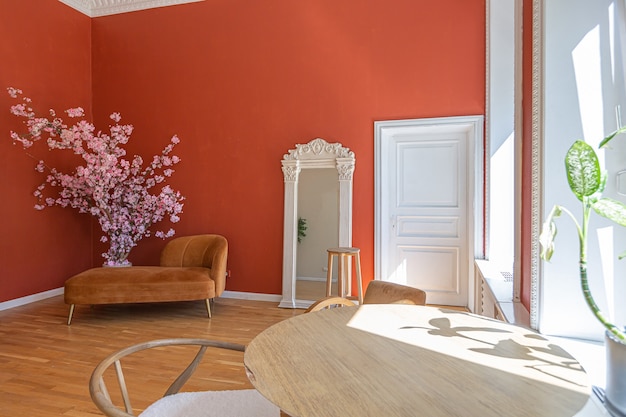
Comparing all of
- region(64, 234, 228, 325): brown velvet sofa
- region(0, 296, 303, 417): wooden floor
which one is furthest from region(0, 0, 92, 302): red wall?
region(64, 234, 228, 325): brown velvet sofa

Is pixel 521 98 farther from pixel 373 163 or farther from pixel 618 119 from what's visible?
pixel 373 163

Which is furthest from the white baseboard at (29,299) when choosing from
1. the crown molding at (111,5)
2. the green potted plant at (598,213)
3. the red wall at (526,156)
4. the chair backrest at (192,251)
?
the green potted plant at (598,213)

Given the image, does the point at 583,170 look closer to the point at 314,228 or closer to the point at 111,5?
the point at 314,228

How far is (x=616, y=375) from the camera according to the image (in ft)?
3.23

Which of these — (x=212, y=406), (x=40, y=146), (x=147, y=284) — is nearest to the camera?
(x=212, y=406)

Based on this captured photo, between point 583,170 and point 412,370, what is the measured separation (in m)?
0.64

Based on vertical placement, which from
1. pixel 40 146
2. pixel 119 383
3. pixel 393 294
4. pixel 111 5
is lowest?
pixel 119 383

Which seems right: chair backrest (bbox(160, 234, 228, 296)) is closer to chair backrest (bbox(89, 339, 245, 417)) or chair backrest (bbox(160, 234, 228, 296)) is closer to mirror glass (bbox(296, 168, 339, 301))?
A: mirror glass (bbox(296, 168, 339, 301))

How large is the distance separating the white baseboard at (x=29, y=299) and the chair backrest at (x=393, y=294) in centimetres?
441

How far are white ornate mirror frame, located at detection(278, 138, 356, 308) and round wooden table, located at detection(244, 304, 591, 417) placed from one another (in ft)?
10.4

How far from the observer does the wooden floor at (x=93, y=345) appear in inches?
97.6

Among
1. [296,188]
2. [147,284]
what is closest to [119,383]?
[147,284]

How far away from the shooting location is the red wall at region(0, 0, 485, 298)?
14.5 feet

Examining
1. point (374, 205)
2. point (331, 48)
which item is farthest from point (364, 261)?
point (331, 48)
